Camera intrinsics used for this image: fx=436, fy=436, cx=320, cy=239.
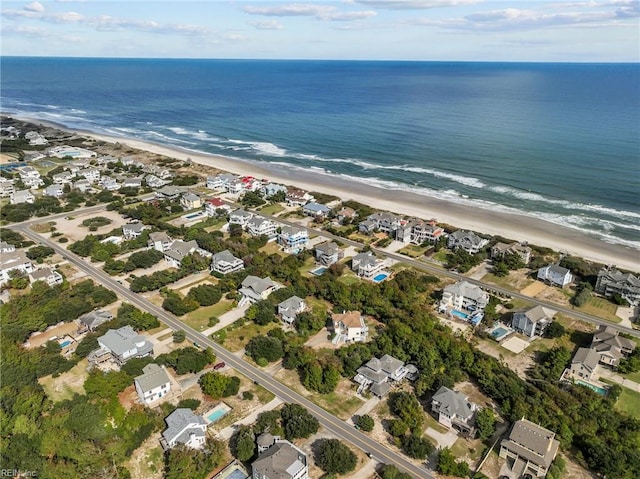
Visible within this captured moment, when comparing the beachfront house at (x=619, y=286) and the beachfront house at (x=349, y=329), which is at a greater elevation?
the beachfront house at (x=619, y=286)

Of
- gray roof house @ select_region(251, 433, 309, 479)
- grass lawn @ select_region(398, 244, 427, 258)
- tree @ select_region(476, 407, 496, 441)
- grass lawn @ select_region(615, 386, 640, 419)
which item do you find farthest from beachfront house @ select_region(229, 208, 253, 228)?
grass lawn @ select_region(615, 386, 640, 419)

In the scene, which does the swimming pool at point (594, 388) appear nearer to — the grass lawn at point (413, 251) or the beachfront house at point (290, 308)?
the beachfront house at point (290, 308)

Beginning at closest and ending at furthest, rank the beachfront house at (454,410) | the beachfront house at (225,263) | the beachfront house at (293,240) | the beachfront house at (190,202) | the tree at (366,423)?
the tree at (366,423)
the beachfront house at (454,410)
the beachfront house at (225,263)
the beachfront house at (293,240)
the beachfront house at (190,202)

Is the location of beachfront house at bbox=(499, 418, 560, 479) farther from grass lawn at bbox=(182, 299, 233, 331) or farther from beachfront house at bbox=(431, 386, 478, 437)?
grass lawn at bbox=(182, 299, 233, 331)

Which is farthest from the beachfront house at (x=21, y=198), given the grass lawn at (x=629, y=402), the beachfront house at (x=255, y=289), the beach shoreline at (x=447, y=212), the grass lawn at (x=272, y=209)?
the grass lawn at (x=629, y=402)

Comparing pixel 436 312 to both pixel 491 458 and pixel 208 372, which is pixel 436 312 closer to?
pixel 491 458

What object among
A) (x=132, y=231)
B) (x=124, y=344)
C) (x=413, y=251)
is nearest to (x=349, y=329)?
(x=124, y=344)

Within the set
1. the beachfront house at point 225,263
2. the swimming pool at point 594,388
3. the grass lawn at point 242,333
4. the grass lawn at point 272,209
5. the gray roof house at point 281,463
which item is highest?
the gray roof house at point 281,463

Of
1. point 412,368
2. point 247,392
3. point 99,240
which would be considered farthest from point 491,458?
point 99,240
